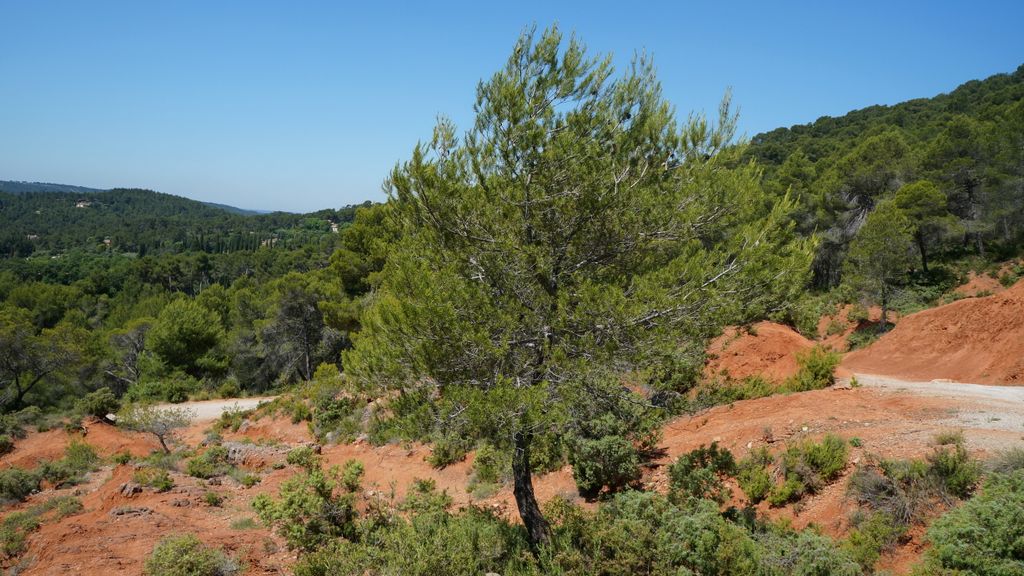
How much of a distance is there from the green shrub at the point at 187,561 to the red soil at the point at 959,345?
20.5 m

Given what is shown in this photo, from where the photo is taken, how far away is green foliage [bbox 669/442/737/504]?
860 cm

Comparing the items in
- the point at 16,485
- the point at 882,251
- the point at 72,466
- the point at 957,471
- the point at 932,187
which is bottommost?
the point at 72,466

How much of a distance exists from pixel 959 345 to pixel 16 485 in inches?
1172

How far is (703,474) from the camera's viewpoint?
8.77 m

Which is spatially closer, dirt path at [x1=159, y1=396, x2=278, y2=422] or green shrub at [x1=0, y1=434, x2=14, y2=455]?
green shrub at [x1=0, y1=434, x2=14, y2=455]

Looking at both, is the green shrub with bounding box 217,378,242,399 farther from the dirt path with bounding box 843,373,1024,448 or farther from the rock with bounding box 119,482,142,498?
the dirt path with bounding box 843,373,1024,448

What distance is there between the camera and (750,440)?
32.7 feet

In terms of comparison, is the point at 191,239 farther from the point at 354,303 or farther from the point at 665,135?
the point at 665,135

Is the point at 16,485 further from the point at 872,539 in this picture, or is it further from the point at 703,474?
the point at 872,539

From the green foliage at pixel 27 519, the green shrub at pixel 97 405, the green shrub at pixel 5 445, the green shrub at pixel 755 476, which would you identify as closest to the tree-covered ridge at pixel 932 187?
the green shrub at pixel 755 476

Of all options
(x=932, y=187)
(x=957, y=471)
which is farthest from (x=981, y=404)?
(x=932, y=187)

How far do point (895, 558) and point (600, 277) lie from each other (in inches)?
202

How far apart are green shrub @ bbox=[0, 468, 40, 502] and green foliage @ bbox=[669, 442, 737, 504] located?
50.9ft

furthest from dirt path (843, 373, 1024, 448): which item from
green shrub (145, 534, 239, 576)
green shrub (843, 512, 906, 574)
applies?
green shrub (145, 534, 239, 576)
